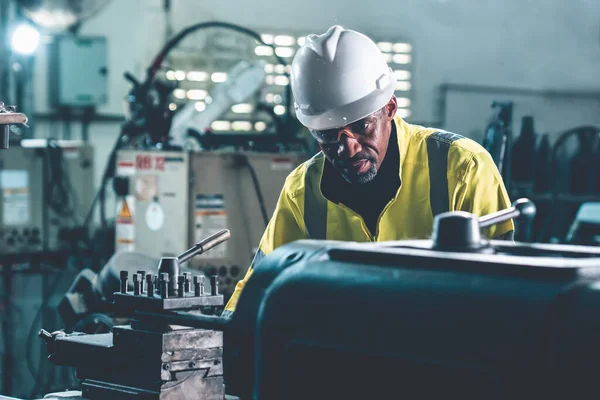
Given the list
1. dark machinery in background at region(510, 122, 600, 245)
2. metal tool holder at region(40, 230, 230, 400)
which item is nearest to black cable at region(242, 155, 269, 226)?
dark machinery in background at region(510, 122, 600, 245)

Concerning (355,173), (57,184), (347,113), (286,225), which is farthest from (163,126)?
(347,113)

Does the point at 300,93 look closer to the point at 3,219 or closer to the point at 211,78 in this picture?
the point at 3,219

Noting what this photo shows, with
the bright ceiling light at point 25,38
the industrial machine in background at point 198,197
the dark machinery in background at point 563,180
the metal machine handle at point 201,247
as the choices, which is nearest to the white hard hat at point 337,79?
the metal machine handle at point 201,247

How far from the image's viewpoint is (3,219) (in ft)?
13.0

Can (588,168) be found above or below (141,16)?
below

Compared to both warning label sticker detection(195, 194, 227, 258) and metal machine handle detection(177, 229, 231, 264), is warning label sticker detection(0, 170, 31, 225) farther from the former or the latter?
metal machine handle detection(177, 229, 231, 264)

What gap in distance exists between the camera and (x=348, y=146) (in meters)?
1.58

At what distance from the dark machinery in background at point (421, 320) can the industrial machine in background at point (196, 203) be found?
6.63 feet

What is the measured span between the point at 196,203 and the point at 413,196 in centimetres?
158

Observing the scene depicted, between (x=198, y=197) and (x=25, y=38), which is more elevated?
(x=25, y=38)

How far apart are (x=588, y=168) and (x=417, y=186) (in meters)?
2.66

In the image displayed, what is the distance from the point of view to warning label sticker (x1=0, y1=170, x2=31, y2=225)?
3.98 m

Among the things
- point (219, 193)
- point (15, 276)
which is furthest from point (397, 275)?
point (15, 276)

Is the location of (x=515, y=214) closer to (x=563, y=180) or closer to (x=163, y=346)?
(x=163, y=346)
